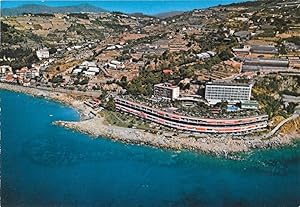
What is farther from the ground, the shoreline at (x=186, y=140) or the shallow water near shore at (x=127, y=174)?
the shoreline at (x=186, y=140)

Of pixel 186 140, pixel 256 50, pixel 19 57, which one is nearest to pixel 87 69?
pixel 19 57

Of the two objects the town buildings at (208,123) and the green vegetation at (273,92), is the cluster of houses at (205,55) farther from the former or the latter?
the town buildings at (208,123)

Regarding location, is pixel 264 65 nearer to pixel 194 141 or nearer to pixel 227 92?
pixel 227 92

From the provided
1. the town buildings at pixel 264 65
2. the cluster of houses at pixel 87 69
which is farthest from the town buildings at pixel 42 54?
the town buildings at pixel 264 65

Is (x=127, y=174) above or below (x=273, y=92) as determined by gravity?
below

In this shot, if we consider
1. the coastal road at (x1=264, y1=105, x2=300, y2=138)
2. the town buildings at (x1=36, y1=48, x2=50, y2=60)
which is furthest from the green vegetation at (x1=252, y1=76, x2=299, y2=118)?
the town buildings at (x1=36, y1=48, x2=50, y2=60)

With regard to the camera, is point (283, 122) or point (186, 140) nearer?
point (186, 140)

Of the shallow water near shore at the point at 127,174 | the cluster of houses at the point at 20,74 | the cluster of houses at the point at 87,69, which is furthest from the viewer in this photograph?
the cluster of houses at the point at 20,74

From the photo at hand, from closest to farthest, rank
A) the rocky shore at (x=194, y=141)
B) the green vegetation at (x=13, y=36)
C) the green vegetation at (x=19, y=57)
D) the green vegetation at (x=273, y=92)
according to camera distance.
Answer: the rocky shore at (x=194, y=141) < the green vegetation at (x=273, y=92) < the green vegetation at (x=19, y=57) < the green vegetation at (x=13, y=36)
